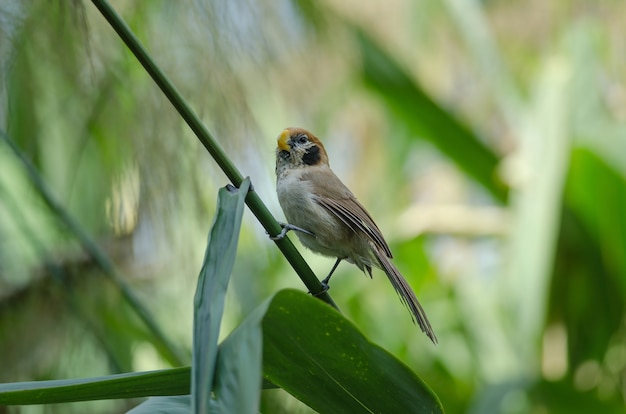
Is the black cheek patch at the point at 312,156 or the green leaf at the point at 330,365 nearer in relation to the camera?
the green leaf at the point at 330,365

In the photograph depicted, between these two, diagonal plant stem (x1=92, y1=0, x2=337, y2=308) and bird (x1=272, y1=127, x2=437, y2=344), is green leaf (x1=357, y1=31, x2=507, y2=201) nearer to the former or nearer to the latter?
bird (x1=272, y1=127, x2=437, y2=344)

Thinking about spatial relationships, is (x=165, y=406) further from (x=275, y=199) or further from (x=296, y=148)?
(x=296, y=148)

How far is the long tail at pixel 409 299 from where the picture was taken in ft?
5.19

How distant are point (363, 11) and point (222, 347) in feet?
15.6

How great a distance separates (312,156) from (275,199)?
262 mm

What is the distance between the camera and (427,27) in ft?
16.9

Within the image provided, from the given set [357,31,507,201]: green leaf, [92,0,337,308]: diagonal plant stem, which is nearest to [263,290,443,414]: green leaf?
[92,0,337,308]: diagonal plant stem

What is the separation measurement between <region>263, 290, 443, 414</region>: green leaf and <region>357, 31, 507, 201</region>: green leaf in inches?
111

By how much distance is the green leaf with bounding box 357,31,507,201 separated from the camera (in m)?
3.89

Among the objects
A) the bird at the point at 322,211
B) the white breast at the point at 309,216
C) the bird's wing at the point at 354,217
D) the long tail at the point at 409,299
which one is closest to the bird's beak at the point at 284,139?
the bird at the point at 322,211

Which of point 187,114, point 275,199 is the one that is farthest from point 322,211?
point 187,114

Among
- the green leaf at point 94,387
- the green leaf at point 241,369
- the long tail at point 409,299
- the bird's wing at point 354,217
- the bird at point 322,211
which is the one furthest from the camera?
the bird at point 322,211

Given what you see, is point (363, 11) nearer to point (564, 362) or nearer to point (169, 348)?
point (564, 362)

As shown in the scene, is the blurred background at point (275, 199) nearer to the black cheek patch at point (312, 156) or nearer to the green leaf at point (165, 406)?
the black cheek patch at point (312, 156)
